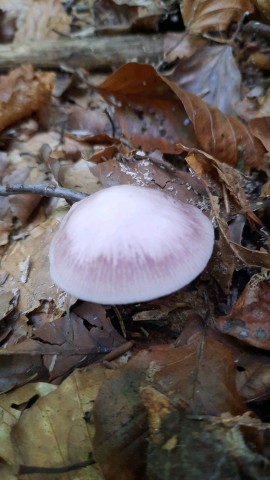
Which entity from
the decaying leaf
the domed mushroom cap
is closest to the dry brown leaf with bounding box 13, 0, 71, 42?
the domed mushroom cap

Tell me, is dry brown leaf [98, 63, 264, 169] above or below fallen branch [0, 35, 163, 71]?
below

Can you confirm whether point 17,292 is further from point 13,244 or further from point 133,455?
point 133,455

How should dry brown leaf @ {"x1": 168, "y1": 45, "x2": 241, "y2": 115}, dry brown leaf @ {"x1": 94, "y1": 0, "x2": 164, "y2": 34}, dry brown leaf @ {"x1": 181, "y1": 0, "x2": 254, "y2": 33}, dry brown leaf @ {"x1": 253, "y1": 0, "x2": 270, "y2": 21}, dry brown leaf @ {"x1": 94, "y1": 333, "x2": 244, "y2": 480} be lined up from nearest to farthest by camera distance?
dry brown leaf @ {"x1": 94, "y1": 333, "x2": 244, "y2": 480} → dry brown leaf @ {"x1": 253, "y1": 0, "x2": 270, "y2": 21} → dry brown leaf @ {"x1": 168, "y1": 45, "x2": 241, "y2": 115} → dry brown leaf @ {"x1": 181, "y1": 0, "x2": 254, "y2": 33} → dry brown leaf @ {"x1": 94, "y1": 0, "x2": 164, "y2": 34}

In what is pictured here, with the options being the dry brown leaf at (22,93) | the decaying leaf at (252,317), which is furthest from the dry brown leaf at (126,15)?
the decaying leaf at (252,317)

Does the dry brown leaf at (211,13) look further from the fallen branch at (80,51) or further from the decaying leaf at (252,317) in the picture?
the decaying leaf at (252,317)

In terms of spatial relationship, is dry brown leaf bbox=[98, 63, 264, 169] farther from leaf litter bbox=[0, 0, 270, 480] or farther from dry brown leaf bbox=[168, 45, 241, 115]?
dry brown leaf bbox=[168, 45, 241, 115]
